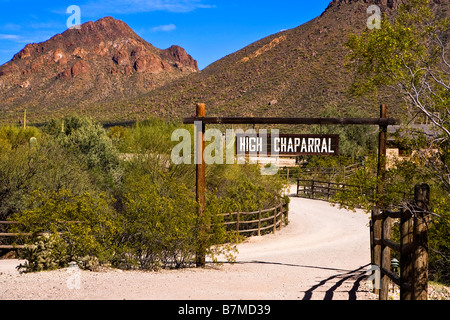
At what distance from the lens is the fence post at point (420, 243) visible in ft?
18.8

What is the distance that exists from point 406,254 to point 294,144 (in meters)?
4.97

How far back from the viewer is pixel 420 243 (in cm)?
574

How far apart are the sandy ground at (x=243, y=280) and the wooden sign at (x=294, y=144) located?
281cm

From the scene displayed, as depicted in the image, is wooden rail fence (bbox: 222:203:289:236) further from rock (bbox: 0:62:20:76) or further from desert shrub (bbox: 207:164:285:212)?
rock (bbox: 0:62:20:76)

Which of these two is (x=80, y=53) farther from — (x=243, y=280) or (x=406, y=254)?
(x=406, y=254)

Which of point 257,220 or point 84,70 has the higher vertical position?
point 84,70


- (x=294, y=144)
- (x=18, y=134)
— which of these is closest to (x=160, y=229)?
(x=294, y=144)

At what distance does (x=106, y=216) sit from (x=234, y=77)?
227ft

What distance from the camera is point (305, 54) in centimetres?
7375

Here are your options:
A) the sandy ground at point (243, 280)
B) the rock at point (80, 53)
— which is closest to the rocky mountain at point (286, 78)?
the sandy ground at point (243, 280)

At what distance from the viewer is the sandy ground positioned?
7695 millimetres

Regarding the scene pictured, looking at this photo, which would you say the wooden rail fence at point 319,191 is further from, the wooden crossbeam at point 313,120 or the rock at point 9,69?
the rock at point 9,69

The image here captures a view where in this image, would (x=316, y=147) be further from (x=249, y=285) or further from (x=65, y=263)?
(x=65, y=263)

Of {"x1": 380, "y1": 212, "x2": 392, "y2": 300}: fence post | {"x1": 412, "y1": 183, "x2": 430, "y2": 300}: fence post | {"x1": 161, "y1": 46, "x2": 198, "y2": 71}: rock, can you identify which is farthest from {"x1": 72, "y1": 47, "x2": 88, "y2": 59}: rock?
{"x1": 412, "y1": 183, "x2": 430, "y2": 300}: fence post
